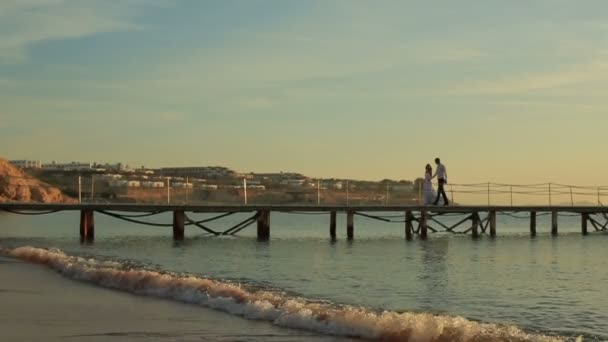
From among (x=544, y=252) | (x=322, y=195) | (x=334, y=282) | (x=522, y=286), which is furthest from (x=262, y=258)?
(x=322, y=195)

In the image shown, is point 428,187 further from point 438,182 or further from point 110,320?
point 110,320

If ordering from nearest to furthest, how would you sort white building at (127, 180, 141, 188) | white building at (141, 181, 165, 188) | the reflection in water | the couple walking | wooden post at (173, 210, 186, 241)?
the reflection in water
the couple walking
wooden post at (173, 210, 186, 241)
white building at (141, 181, 165, 188)
white building at (127, 180, 141, 188)

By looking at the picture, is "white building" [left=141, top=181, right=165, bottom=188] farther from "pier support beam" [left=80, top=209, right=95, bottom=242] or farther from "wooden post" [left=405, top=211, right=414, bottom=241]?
"wooden post" [left=405, top=211, right=414, bottom=241]

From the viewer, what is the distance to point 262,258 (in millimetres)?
21203

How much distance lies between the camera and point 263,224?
2917 centimetres

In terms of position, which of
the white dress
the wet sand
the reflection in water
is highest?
the white dress

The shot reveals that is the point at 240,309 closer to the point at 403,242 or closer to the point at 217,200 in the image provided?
the point at 403,242

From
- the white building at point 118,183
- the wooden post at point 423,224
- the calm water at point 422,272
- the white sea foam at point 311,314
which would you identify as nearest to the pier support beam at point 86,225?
the calm water at point 422,272

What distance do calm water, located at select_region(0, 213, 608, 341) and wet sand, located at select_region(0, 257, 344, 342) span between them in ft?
3.31

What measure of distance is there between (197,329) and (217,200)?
77.5 feet

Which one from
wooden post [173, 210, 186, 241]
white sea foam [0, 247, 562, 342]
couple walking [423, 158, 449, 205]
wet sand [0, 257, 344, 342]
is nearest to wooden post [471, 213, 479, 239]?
couple walking [423, 158, 449, 205]

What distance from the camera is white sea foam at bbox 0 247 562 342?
27.7 ft

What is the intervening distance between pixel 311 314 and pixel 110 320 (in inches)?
91.1

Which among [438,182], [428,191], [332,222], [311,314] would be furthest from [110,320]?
[332,222]
